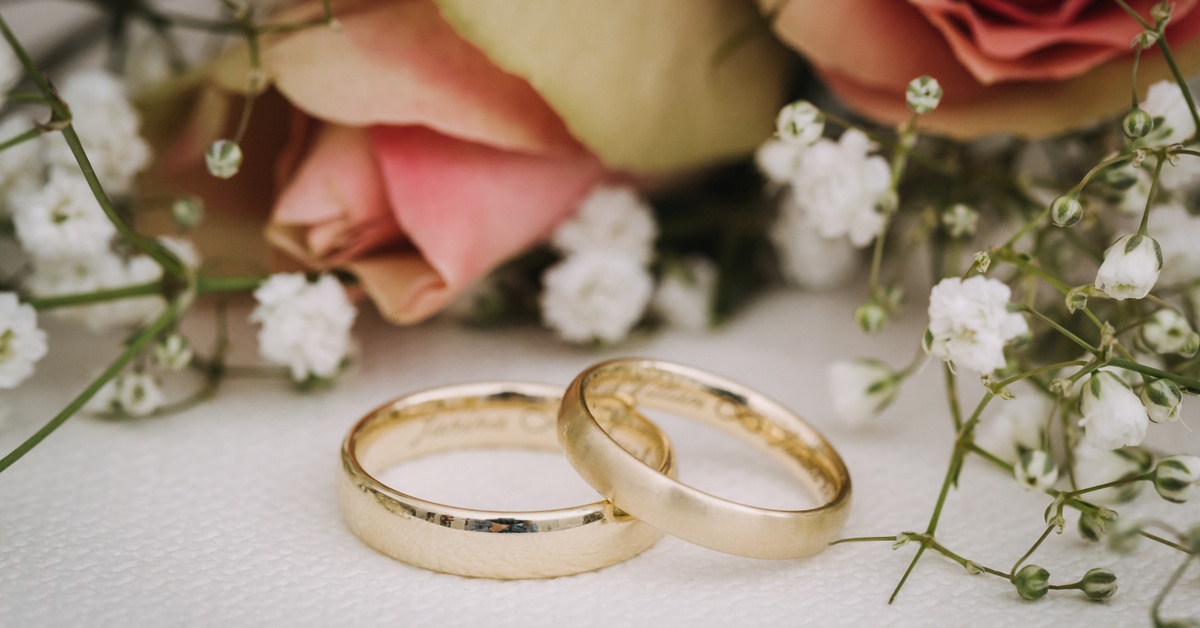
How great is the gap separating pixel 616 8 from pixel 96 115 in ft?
0.96

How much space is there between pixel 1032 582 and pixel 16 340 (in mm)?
441

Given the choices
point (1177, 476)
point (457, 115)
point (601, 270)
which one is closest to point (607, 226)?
point (601, 270)

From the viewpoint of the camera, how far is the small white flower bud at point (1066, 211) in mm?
383

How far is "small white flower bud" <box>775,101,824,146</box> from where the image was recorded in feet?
1.53

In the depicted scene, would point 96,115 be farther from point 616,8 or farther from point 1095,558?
point 1095,558

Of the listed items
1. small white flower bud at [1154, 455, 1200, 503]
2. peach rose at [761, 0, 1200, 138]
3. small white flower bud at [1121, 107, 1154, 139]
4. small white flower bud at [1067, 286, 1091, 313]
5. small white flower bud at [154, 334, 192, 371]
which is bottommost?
small white flower bud at [154, 334, 192, 371]

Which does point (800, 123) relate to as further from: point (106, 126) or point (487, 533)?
point (106, 126)

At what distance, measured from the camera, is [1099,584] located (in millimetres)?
388

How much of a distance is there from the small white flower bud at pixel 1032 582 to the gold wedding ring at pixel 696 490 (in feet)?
0.25

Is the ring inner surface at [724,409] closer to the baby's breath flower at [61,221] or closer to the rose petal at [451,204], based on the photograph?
the rose petal at [451,204]

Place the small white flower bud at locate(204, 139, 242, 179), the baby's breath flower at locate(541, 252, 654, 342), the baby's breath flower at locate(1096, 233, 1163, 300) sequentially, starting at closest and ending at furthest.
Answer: the baby's breath flower at locate(1096, 233, 1163, 300) → the small white flower bud at locate(204, 139, 242, 179) → the baby's breath flower at locate(541, 252, 654, 342)

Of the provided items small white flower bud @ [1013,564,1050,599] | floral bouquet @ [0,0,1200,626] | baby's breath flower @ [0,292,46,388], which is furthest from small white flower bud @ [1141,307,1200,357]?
baby's breath flower @ [0,292,46,388]

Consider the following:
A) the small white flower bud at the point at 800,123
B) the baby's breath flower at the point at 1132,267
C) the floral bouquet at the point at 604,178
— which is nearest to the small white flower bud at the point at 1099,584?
the floral bouquet at the point at 604,178

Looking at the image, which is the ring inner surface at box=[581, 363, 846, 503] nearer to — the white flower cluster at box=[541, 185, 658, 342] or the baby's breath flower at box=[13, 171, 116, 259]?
the white flower cluster at box=[541, 185, 658, 342]
